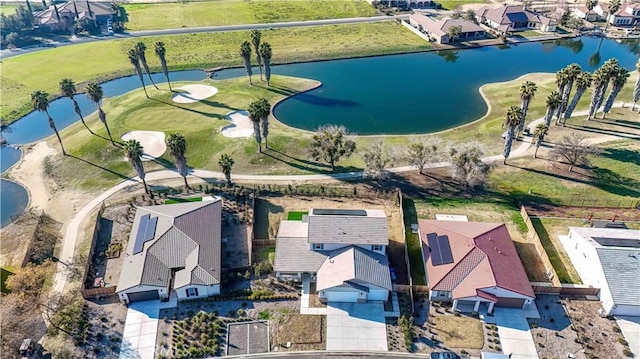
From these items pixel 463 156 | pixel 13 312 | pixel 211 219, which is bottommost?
pixel 13 312

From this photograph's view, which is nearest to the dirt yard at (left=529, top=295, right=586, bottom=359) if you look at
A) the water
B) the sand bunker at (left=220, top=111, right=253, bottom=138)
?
the water

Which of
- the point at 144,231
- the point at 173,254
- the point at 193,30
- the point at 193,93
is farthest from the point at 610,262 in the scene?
the point at 193,30

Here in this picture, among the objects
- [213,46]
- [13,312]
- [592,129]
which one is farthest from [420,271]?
[213,46]

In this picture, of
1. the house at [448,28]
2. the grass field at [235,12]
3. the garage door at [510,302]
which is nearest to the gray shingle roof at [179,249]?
the garage door at [510,302]

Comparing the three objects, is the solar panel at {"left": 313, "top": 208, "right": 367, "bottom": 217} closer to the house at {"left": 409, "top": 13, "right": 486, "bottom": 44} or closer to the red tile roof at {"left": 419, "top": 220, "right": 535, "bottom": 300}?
the red tile roof at {"left": 419, "top": 220, "right": 535, "bottom": 300}

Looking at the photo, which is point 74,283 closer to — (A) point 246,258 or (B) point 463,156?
(A) point 246,258

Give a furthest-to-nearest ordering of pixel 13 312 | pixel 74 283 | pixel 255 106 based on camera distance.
→ pixel 255 106 < pixel 74 283 < pixel 13 312

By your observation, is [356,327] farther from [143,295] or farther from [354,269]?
[143,295]

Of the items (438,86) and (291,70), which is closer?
(438,86)
